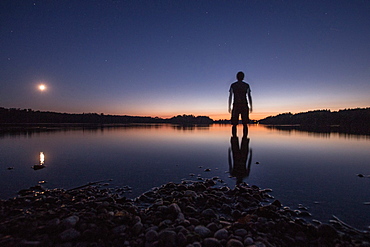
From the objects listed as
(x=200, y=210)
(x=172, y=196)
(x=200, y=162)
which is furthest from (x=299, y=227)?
(x=200, y=162)

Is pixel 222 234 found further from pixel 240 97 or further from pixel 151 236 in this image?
pixel 240 97

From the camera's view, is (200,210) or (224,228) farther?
(200,210)

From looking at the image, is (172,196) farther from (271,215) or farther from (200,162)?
(200,162)

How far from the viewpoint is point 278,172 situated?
4359 mm

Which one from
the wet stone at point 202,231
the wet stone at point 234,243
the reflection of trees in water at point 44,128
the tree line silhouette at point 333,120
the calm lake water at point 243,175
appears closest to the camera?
the wet stone at point 234,243

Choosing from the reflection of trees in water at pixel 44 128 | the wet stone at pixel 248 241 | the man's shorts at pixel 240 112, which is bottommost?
the wet stone at pixel 248 241

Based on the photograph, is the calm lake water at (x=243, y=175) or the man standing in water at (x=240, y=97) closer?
the calm lake water at (x=243, y=175)

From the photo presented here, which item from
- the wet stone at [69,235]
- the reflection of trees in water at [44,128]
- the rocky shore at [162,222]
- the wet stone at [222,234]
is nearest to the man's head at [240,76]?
the rocky shore at [162,222]

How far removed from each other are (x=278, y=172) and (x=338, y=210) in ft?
6.34

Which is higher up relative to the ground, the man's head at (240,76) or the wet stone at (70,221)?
the man's head at (240,76)

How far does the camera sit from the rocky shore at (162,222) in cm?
183

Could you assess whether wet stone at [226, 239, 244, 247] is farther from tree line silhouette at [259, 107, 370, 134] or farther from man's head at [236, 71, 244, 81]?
tree line silhouette at [259, 107, 370, 134]

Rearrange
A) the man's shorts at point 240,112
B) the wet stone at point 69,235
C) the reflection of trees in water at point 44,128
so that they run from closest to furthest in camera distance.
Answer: the wet stone at point 69,235
the man's shorts at point 240,112
the reflection of trees in water at point 44,128

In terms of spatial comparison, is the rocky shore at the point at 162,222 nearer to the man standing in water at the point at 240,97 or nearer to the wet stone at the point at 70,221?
the wet stone at the point at 70,221
